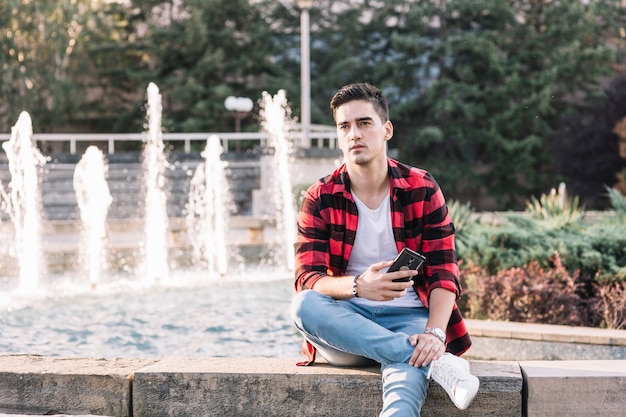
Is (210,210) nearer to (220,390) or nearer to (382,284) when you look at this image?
(220,390)

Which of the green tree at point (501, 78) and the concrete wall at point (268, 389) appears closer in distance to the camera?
the concrete wall at point (268, 389)

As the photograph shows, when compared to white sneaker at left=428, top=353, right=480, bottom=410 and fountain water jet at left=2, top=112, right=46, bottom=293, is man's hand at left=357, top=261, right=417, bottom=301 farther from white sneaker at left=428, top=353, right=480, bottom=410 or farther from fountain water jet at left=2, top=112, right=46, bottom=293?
fountain water jet at left=2, top=112, right=46, bottom=293

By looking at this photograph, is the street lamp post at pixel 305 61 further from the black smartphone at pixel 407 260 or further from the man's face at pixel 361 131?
the black smartphone at pixel 407 260

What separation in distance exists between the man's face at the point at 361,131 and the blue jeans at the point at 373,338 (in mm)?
605

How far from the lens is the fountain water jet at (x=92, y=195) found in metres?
13.0

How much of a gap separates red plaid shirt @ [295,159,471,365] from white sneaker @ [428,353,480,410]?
0.40 metres

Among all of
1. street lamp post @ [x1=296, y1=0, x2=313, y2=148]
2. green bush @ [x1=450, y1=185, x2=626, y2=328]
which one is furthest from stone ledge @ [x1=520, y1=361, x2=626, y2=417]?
street lamp post @ [x1=296, y1=0, x2=313, y2=148]

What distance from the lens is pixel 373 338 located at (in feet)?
10.5

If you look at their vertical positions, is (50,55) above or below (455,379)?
above

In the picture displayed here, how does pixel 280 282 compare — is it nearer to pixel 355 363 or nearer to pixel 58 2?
pixel 355 363

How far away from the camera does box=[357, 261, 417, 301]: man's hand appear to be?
3249 millimetres

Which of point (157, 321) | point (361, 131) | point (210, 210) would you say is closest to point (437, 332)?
point (361, 131)

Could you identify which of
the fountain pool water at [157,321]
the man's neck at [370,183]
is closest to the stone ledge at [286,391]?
the man's neck at [370,183]

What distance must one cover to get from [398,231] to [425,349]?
0.57 m
